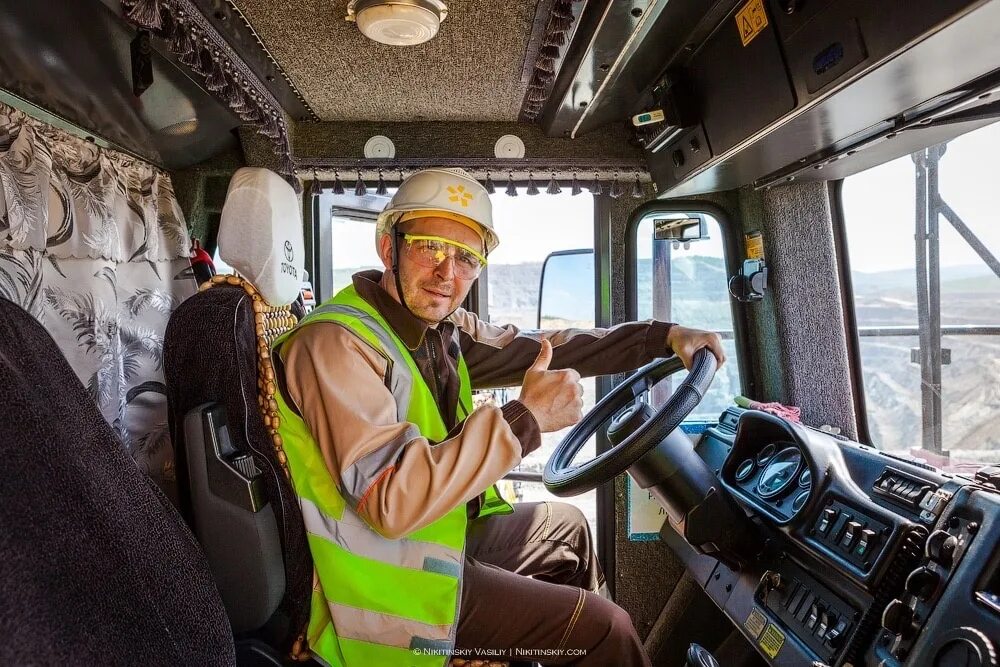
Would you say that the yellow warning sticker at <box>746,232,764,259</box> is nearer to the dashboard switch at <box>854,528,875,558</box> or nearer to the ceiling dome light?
the dashboard switch at <box>854,528,875,558</box>

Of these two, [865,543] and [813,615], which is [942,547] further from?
[813,615]

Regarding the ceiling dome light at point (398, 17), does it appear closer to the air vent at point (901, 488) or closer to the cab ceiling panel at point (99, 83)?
the cab ceiling panel at point (99, 83)

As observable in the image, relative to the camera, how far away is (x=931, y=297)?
6.59ft

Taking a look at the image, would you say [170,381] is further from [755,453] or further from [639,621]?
[639,621]

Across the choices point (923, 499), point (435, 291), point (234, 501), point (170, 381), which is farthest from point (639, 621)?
point (170, 381)

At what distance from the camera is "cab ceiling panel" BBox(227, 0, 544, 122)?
1812 mm

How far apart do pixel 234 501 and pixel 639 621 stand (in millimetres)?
2247

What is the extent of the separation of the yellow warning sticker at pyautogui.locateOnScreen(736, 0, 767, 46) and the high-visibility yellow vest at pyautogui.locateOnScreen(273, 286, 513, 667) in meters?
1.34

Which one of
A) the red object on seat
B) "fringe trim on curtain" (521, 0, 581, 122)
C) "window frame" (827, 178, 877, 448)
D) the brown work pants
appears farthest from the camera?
the red object on seat

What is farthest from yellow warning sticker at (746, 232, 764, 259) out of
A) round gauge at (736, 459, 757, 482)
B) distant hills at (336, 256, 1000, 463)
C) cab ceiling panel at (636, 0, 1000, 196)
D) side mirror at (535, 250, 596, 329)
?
round gauge at (736, 459, 757, 482)

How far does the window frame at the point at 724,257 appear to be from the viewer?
284 centimetres

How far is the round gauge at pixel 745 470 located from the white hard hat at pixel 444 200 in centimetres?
122

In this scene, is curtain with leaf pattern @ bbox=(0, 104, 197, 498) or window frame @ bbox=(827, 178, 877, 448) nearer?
curtain with leaf pattern @ bbox=(0, 104, 197, 498)

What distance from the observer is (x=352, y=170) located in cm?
275
